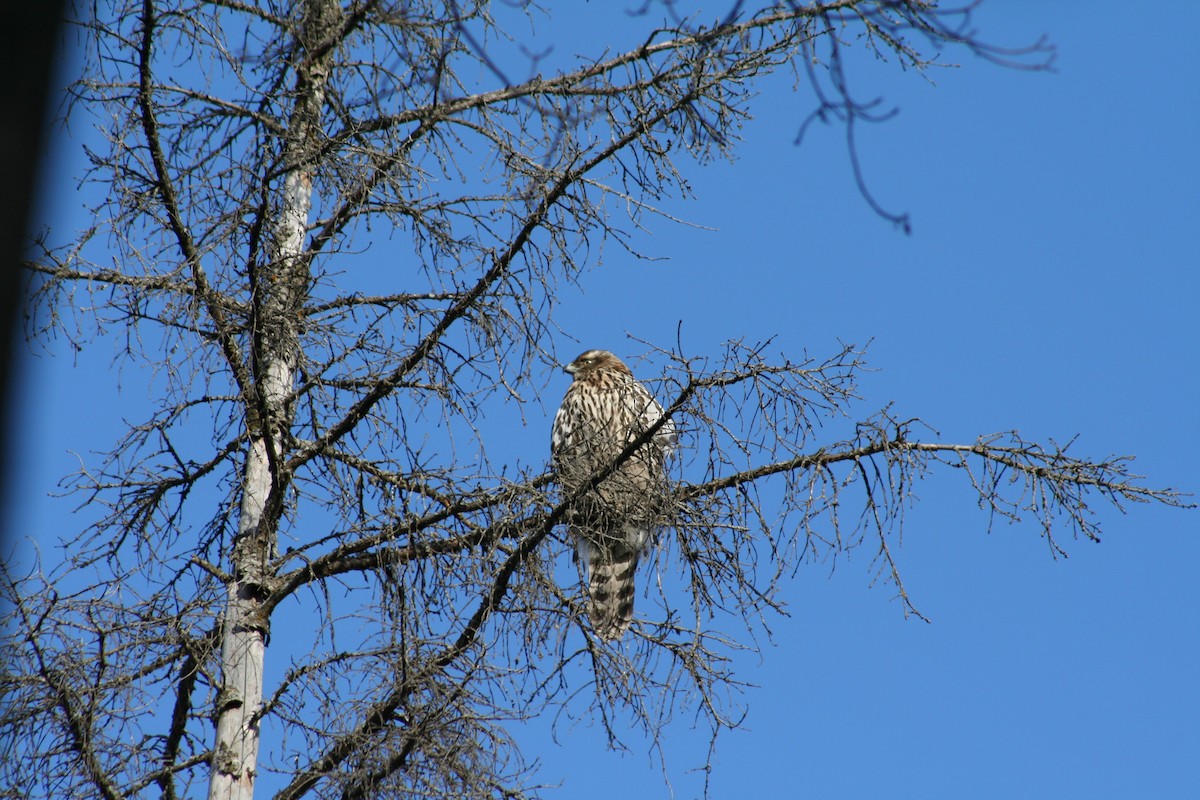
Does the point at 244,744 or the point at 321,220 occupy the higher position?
the point at 321,220

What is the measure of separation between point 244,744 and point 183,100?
221 cm

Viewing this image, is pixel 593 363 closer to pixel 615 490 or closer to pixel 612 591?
pixel 612 591

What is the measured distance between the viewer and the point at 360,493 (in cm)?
457

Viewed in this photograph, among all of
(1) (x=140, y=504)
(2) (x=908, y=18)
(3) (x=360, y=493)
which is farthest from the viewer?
(1) (x=140, y=504)

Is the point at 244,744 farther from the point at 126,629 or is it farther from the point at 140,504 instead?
the point at 140,504

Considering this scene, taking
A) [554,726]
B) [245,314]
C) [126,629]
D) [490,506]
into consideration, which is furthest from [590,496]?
[126,629]

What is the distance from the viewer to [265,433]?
4531 millimetres

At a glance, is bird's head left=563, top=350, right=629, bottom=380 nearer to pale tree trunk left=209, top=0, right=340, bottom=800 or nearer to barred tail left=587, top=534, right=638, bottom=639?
barred tail left=587, top=534, right=638, bottom=639

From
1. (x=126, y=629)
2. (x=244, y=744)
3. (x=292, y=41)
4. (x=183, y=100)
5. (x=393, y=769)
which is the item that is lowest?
(x=393, y=769)

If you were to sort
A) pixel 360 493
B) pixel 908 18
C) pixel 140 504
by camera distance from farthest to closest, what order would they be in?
pixel 140 504, pixel 360 493, pixel 908 18

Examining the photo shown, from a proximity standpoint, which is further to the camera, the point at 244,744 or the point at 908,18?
the point at 244,744

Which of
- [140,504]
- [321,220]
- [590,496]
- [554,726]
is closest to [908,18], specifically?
[590,496]

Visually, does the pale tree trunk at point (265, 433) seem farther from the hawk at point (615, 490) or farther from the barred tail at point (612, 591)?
the barred tail at point (612, 591)

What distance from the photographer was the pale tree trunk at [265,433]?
422 centimetres
